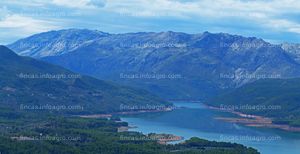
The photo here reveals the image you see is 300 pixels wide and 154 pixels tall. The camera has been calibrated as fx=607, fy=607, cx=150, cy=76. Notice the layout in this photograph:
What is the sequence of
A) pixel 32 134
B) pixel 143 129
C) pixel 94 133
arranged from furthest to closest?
pixel 143 129 < pixel 94 133 < pixel 32 134

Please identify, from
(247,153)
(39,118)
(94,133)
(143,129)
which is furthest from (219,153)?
(39,118)

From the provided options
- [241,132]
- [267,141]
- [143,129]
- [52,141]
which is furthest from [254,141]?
[52,141]

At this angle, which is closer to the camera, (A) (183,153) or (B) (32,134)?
(A) (183,153)

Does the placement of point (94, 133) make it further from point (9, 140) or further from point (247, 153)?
point (247, 153)

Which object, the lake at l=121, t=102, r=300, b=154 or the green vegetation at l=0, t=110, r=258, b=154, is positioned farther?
the lake at l=121, t=102, r=300, b=154

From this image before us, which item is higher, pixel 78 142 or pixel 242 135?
pixel 78 142

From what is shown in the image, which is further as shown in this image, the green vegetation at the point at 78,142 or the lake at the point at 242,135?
the lake at the point at 242,135

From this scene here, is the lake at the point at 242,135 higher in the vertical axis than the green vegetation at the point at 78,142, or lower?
lower

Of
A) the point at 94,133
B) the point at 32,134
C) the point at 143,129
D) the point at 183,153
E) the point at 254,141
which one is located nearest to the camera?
the point at 183,153

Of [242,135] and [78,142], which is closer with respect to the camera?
[78,142]

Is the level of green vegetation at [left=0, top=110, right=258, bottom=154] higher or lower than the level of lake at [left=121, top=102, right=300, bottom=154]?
higher
